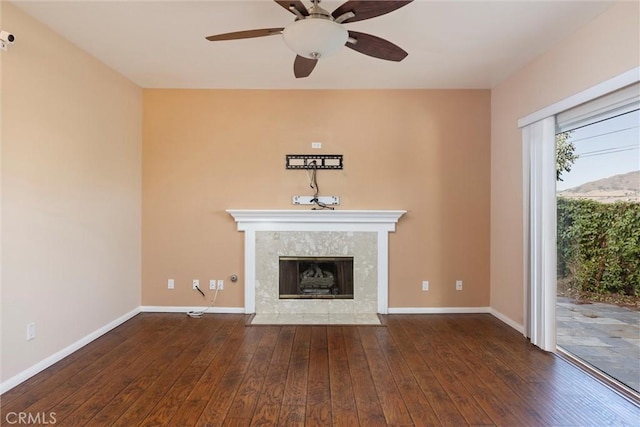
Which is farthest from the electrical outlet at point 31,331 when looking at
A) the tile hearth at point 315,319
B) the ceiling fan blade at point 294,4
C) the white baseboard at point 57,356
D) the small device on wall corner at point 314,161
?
the ceiling fan blade at point 294,4

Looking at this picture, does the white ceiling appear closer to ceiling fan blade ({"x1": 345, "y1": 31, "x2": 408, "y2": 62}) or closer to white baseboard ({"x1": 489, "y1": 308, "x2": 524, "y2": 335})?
ceiling fan blade ({"x1": 345, "y1": 31, "x2": 408, "y2": 62})

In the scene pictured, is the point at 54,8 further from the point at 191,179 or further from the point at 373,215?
the point at 373,215

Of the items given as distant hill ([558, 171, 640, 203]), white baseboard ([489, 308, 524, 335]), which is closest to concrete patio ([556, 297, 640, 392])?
white baseboard ([489, 308, 524, 335])

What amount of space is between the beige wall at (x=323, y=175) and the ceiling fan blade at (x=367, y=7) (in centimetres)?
220

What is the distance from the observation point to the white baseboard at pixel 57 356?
7.91 ft

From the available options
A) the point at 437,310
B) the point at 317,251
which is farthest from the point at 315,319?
the point at 437,310

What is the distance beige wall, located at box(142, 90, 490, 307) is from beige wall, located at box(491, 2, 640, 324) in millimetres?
188

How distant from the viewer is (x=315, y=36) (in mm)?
1948

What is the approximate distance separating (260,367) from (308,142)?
2579 millimetres

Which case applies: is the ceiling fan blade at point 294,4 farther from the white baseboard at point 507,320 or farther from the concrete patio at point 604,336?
the white baseboard at point 507,320

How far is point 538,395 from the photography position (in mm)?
2352

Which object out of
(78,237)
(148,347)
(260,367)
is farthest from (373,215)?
(78,237)

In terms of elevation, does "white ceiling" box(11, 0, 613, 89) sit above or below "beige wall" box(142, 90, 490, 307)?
above

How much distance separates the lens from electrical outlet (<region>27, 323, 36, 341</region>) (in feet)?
8.45
